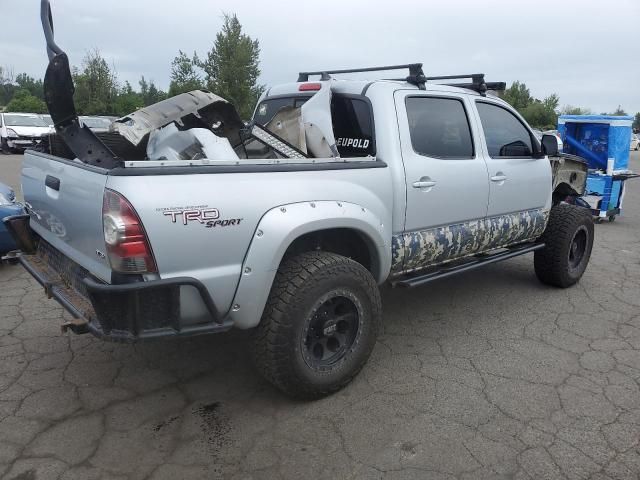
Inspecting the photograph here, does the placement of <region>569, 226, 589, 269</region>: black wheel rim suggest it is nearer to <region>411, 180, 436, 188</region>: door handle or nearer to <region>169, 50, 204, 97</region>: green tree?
<region>411, 180, 436, 188</region>: door handle

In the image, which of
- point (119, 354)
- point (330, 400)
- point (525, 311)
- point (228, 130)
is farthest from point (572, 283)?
point (119, 354)

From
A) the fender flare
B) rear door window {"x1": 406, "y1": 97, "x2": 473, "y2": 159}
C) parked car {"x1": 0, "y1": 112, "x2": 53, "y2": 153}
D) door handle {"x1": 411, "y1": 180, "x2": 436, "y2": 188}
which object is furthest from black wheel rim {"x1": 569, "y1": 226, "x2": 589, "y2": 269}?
parked car {"x1": 0, "y1": 112, "x2": 53, "y2": 153}

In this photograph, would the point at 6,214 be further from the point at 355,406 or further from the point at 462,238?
the point at 462,238

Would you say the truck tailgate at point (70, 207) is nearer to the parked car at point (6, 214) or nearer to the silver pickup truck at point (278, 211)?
the silver pickup truck at point (278, 211)

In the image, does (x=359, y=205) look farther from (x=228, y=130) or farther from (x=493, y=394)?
(x=493, y=394)

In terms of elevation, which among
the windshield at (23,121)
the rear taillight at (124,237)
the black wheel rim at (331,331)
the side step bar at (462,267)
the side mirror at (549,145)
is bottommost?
the black wheel rim at (331,331)

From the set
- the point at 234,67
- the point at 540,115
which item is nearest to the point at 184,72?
the point at 234,67

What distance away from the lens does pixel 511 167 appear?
433cm

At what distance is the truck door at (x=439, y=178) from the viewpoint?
11.5ft

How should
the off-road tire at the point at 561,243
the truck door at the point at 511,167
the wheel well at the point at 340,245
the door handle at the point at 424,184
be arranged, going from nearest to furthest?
the wheel well at the point at 340,245 → the door handle at the point at 424,184 → the truck door at the point at 511,167 → the off-road tire at the point at 561,243

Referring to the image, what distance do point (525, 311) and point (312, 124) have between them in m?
2.57

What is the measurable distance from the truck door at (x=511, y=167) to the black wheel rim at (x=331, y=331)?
1.68 m

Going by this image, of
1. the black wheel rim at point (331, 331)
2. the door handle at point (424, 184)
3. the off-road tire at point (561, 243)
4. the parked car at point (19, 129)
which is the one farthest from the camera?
the parked car at point (19, 129)

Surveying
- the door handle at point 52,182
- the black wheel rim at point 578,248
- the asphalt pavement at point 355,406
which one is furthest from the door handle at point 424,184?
the black wheel rim at point 578,248
